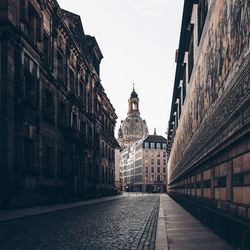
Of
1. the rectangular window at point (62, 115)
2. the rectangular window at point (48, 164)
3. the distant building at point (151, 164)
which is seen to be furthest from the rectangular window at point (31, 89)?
the distant building at point (151, 164)

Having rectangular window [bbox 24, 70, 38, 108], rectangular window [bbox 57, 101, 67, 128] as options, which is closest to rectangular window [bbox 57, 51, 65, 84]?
rectangular window [bbox 57, 101, 67, 128]

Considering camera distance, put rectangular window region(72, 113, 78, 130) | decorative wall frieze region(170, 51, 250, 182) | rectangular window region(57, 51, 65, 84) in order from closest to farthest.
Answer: decorative wall frieze region(170, 51, 250, 182) → rectangular window region(57, 51, 65, 84) → rectangular window region(72, 113, 78, 130)

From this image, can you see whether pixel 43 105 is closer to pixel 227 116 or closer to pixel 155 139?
pixel 227 116

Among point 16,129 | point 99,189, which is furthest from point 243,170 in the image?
point 99,189

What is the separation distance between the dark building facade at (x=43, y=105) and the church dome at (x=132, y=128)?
144 meters

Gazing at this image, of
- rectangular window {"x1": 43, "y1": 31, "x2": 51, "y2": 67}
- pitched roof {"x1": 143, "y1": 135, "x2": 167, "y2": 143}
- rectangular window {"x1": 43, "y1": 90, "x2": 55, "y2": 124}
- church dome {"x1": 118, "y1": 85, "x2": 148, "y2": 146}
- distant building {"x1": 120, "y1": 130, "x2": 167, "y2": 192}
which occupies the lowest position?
distant building {"x1": 120, "y1": 130, "x2": 167, "y2": 192}

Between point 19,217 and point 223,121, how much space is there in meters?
10.0

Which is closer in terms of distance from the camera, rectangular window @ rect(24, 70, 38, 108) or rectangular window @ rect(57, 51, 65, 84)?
rectangular window @ rect(24, 70, 38, 108)

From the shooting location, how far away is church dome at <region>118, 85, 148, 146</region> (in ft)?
618

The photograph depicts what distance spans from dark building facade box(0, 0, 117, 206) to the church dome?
471 feet

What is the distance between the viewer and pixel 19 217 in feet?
49.2

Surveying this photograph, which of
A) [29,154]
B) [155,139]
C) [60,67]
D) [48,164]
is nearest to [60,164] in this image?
[48,164]

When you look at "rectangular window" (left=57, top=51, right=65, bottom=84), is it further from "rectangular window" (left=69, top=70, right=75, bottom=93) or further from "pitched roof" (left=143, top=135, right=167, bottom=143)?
"pitched roof" (left=143, top=135, right=167, bottom=143)

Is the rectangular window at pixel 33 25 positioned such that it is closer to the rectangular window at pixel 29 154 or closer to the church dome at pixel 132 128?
the rectangular window at pixel 29 154
